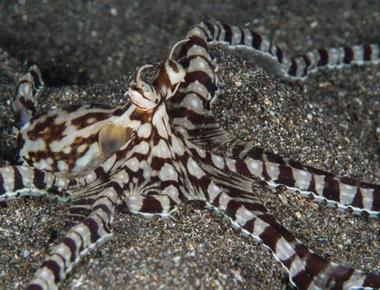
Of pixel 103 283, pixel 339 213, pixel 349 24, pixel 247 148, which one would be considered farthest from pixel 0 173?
pixel 349 24

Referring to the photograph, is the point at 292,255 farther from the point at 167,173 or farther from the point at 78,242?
the point at 78,242

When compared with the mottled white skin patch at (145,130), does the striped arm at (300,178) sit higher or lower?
lower

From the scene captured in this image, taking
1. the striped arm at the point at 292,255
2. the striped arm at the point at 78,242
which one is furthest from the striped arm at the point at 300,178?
the striped arm at the point at 78,242

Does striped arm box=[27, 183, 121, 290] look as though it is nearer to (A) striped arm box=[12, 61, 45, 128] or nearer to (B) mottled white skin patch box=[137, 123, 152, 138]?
(B) mottled white skin patch box=[137, 123, 152, 138]

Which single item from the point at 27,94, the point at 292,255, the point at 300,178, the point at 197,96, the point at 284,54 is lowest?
the point at 292,255

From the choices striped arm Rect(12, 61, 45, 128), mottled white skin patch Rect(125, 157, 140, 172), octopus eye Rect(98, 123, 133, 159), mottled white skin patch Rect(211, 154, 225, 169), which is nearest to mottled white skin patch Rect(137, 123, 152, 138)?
octopus eye Rect(98, 123, 133, 159)

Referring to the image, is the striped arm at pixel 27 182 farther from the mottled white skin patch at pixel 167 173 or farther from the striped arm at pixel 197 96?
the striped arm at pixel 197 96

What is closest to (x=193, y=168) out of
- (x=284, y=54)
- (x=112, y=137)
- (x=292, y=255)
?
(x=112, y=137)

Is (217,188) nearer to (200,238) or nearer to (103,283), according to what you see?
(200,238)
